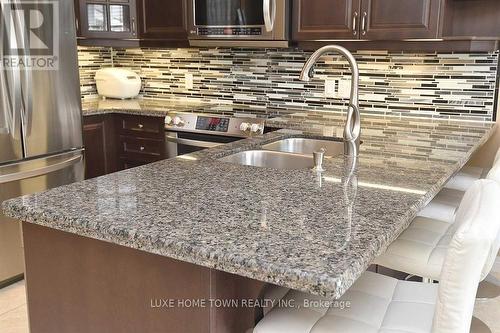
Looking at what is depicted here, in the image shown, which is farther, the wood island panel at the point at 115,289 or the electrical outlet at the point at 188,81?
the electrical outlet at the point at 188,81

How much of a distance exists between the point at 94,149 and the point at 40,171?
70 cm

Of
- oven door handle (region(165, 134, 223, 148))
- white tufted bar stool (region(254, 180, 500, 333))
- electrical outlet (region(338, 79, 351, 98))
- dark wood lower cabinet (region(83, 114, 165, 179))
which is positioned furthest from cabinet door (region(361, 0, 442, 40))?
white tufted bar stool (region(254, 180, 500, 333))

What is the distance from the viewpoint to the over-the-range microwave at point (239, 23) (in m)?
3.07

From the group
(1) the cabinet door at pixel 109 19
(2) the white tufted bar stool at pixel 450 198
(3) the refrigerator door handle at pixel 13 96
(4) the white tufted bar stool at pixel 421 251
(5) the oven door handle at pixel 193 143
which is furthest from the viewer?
(1) the cabinet door at pixel 109 19

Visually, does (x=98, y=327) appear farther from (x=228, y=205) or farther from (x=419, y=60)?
(x=419, y=60)

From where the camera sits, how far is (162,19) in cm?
357

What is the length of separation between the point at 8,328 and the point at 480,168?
2528 millimetres

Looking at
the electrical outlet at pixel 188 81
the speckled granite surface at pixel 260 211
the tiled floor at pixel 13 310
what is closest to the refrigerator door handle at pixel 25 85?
the tiled floor at pixel 13 310

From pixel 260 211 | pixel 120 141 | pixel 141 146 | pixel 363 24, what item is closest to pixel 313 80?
pixel 363 24

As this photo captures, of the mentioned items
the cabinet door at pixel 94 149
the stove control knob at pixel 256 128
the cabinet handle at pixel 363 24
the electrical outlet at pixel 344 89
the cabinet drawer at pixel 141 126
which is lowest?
the cabinet door at pixel 94 149

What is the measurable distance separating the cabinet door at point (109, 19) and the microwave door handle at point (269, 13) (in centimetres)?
111

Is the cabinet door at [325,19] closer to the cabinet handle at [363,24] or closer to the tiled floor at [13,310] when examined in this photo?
the cabinet handle at [363,24]

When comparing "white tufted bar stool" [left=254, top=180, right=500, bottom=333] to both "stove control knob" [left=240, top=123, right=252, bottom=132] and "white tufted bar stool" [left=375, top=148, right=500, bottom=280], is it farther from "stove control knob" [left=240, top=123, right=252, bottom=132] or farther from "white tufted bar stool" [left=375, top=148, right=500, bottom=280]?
"stove control knob" [left=240, top=123, right=252, bottom=132]

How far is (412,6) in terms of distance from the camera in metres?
2.72
